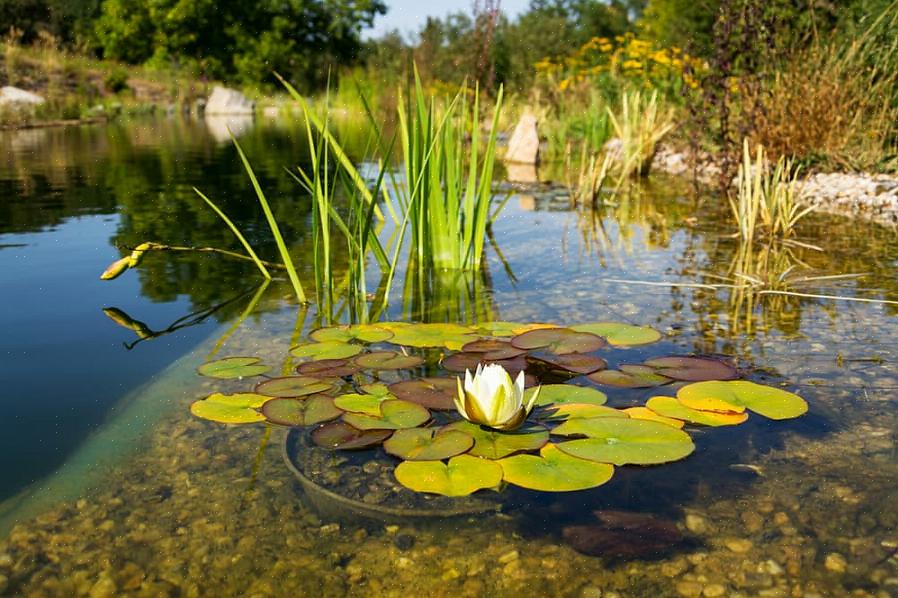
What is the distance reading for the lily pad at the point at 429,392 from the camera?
179cm

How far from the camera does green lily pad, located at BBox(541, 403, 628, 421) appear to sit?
1.73 meters

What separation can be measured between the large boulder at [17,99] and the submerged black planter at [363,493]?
13.6 m

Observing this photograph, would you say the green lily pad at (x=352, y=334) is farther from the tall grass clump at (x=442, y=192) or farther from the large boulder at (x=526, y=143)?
the large boulder at (x=526, y=143)

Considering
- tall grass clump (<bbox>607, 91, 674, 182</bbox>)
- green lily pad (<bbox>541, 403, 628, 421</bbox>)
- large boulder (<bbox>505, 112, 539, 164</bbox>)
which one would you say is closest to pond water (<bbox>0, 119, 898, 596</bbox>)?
green lily pad (<bbox>541, 403, 628, 421</bbox>)

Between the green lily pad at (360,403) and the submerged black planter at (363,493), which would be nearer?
the submerged black planter at (363,493)

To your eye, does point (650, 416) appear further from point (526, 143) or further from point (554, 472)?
point (526, 143)

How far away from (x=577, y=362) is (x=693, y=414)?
0.38 m

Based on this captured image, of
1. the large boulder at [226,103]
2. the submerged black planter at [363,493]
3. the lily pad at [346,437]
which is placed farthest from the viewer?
the large boulder at [226,103]

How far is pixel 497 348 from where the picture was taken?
2.16 m

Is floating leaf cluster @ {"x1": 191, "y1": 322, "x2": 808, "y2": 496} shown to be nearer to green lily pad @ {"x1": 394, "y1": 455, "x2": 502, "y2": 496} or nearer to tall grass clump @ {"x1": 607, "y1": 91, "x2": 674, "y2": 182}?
green lily pad @ {"x1": 394, "y1": 455, "x2": 502, "y2": 496}

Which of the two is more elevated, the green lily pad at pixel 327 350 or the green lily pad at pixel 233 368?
the green lily pad at pixel 327 350

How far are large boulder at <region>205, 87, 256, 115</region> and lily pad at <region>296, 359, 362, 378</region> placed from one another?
57.6ft

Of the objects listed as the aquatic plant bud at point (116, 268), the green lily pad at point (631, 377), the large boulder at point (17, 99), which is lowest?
the green lily pad at point (631, 377)

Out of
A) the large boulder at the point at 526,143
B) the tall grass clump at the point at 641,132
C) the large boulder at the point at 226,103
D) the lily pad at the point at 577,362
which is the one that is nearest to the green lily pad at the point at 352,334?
the lily pad at the point at 577,362
